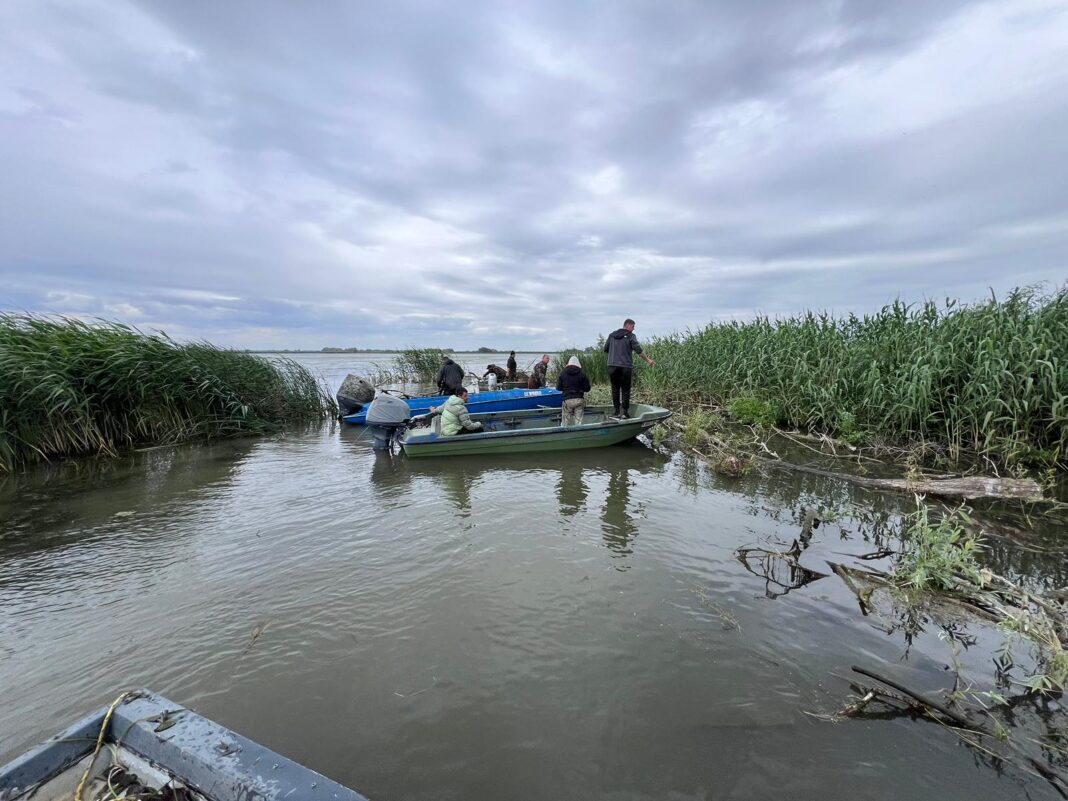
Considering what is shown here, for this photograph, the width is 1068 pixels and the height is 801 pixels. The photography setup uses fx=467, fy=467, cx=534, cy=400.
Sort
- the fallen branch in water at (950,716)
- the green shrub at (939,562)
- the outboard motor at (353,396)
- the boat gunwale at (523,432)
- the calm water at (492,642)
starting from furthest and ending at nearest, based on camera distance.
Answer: the outboard motor at (353,396) → the boat gunwale at (523,432) → the green shrub at (939,562) → the calm water at (492,642) → the fallen branch in water at (950,716)

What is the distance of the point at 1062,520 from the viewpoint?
508 cm

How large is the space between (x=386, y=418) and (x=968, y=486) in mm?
8987

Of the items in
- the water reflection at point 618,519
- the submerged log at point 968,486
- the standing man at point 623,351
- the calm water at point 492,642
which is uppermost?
the standing man at point 623,351

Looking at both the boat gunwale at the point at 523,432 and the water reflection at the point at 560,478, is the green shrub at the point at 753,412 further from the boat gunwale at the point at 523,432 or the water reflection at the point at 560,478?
the boat gunwale at the point at 523,432

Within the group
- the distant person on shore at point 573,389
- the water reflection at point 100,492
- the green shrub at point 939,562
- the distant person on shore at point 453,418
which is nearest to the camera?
the green shrub at point 939,562

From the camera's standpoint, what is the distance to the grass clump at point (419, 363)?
70.6 feet

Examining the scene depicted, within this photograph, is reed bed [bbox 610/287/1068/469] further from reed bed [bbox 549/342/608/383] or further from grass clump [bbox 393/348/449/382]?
grass clump [bbox 393/348/449/382]

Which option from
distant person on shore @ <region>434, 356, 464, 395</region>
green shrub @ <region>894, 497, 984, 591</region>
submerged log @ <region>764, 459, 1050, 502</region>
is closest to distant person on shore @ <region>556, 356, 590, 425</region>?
distant person on shore @ <region>434, 356, 464, 395</region>

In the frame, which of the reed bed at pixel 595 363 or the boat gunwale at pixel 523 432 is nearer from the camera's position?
the boat gunwale at pixel 523 432

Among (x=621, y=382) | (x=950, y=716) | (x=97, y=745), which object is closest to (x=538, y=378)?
(x=621, y=382)

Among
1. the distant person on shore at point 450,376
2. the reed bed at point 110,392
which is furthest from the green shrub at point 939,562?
the reed bed at point 110,392

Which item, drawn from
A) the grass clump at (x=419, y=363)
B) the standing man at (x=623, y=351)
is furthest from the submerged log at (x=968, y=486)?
the grass clump at (x=419, y=363)

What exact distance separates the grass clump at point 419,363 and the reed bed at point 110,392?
8771 mm

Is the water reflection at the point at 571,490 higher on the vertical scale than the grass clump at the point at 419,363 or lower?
lower
